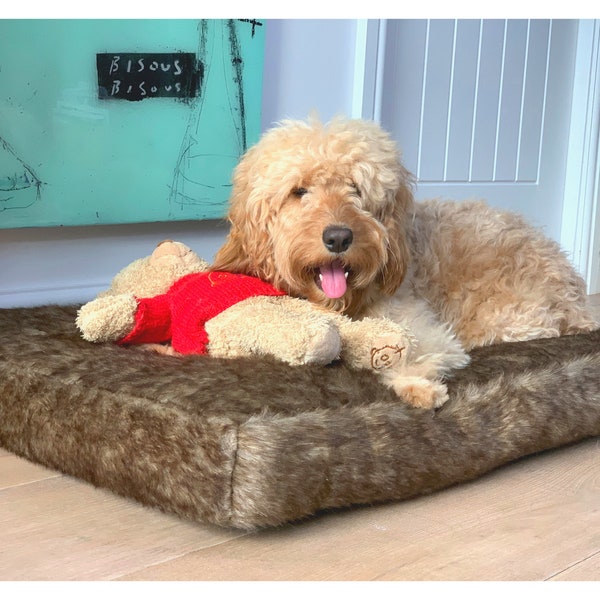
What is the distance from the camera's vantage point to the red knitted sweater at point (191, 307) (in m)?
2.38

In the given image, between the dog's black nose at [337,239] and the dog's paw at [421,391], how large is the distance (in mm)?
347

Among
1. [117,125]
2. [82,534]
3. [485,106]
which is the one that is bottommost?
[82,534]

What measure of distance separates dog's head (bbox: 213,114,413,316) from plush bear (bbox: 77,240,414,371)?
9 cm

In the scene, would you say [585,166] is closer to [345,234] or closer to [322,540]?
[345,234]

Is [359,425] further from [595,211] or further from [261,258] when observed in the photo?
[595,211]

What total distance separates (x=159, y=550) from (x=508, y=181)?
12.8 ft

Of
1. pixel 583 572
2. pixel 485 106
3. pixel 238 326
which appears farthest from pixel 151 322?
pixel 485 106

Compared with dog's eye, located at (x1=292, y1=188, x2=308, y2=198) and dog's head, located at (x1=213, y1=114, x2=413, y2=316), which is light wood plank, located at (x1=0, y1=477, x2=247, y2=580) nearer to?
dog's head, located at (x1=213, y1=114, x2=413, y2=316)

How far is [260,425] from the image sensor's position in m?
1.83

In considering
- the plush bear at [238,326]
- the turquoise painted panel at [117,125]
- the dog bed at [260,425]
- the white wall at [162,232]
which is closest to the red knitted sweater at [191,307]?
the plush bear at [238,326]

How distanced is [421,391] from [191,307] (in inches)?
25.9

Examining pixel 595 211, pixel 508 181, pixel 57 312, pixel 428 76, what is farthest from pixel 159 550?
pixel 595 211

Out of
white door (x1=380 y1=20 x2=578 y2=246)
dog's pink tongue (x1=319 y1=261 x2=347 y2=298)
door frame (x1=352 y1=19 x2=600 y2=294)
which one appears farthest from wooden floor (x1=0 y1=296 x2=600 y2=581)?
door frame (x1=352 y1=19 x2=600 y2=294)

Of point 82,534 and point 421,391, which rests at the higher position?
point 421,391
